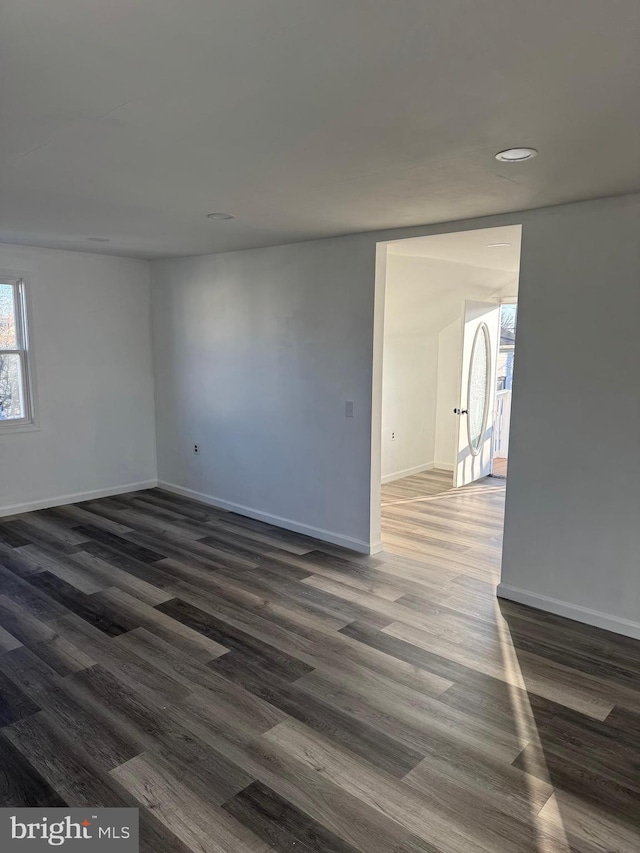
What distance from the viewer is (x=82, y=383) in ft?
18.2

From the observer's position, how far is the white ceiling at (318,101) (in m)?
1.34

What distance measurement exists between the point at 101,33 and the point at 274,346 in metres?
3.42

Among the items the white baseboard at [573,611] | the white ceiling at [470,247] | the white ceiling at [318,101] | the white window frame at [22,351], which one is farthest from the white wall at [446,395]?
the white window frame at [22,351]

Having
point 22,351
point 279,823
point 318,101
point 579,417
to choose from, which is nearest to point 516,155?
point 318,101

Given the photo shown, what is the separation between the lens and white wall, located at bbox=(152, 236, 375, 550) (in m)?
4.30

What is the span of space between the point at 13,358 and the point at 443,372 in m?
4.78

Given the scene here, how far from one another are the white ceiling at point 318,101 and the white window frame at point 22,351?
2143 millimetres

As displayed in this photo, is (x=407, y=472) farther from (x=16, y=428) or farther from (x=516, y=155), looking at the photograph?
(x=516, y=155)

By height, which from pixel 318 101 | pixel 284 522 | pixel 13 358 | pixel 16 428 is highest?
pixel 318 101

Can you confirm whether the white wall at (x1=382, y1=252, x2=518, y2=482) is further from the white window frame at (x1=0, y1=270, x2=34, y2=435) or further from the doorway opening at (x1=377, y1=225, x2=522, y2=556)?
the white window frame at (x1=0, y1=270, x2=34, y2=435)

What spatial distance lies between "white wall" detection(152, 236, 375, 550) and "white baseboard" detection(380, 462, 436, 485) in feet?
6.55

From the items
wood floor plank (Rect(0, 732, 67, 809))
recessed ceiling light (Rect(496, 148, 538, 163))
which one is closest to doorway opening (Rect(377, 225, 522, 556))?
recessed ceiling light (Rect(496, 148, 538, 163))

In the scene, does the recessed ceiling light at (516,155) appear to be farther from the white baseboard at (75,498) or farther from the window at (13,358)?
the white baseboard at (75,498)

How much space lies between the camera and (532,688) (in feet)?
8.82
